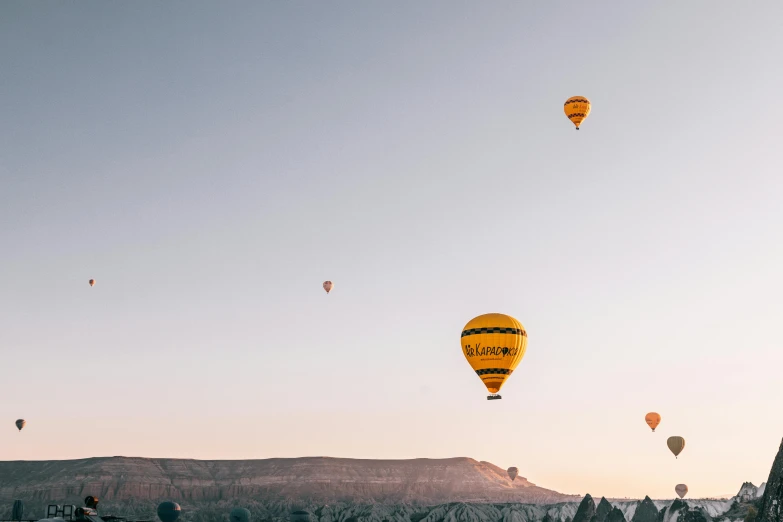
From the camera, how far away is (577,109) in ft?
274

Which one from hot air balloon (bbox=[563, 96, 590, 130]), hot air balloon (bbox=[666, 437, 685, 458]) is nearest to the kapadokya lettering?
hot air balloon (bbox=[563, 96, 590, 130])

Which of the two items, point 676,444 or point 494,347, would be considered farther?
point 676,444

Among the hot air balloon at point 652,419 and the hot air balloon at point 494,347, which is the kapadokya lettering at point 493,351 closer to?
the hot air balloon at point 494,347

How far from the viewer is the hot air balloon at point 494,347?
228ft

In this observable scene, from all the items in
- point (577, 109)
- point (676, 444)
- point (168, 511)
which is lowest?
point (168, 511)

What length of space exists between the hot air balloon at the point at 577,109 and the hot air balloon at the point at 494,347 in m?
23.1

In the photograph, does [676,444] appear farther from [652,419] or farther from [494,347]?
[494,347]

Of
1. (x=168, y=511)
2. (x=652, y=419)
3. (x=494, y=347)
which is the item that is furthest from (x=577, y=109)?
(x=168, y=511)

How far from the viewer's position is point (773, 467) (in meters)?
80.6

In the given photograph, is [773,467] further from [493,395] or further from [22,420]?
[22,420]

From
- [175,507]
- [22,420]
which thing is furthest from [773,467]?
[22,420]

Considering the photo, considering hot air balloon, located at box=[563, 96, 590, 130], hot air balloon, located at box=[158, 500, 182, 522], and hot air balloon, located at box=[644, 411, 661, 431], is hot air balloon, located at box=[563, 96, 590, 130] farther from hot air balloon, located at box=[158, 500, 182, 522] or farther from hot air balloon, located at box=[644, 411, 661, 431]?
hot air balloon, located at box=[158, 500, 182, 522]

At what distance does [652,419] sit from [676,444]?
50.0ft

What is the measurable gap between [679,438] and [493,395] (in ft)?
260
